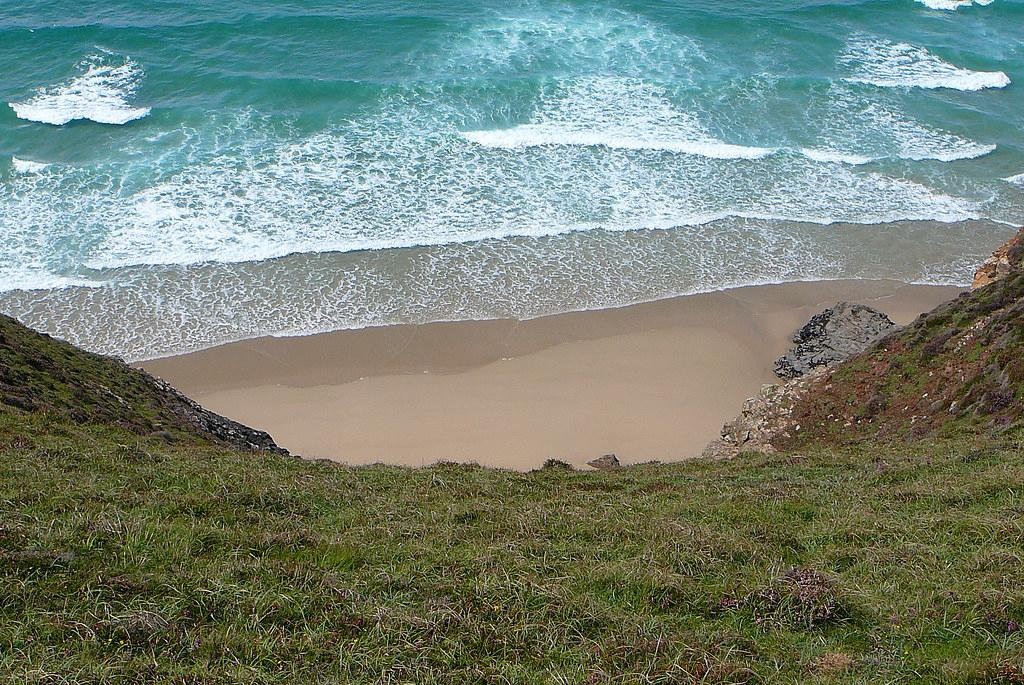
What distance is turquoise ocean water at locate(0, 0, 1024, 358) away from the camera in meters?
29.4

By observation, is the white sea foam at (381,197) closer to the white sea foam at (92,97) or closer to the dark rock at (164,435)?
the white sea foam at (92,97)

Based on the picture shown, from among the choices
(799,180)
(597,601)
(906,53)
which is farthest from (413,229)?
(906,53)

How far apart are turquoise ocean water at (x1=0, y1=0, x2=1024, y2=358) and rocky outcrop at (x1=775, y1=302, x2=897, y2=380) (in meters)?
3.78

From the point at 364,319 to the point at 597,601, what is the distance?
66.1 ft

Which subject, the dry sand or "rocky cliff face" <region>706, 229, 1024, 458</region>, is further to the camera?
the dry sand

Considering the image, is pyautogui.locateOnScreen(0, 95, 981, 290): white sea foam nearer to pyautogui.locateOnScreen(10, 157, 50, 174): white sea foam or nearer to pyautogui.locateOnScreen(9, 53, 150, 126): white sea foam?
pyautogui.locateOnScreen(10, 157, 50, 174): white sea foam

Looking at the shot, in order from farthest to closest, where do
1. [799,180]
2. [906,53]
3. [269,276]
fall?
[906,53], [799,180], [269,276]

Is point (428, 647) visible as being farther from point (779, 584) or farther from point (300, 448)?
point (300, 448)

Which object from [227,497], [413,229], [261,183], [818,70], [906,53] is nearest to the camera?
[227,497]

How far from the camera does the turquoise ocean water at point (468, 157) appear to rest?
1158 inches

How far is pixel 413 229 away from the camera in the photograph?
3256 centimetres

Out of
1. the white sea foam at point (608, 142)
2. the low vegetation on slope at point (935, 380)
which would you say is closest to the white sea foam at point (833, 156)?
the white sea foam at point (608, 142)

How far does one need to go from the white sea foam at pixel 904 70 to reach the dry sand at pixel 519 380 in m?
22.3

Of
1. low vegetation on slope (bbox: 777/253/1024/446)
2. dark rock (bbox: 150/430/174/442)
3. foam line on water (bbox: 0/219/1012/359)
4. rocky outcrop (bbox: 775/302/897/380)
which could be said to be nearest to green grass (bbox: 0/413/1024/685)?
dark rock (bbox: 150/430/174/442)
